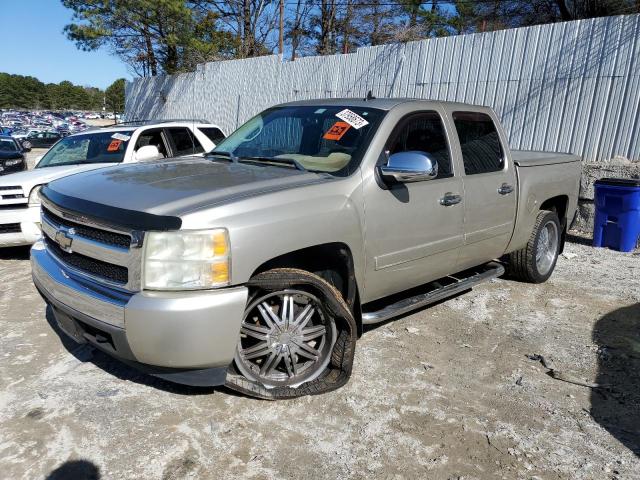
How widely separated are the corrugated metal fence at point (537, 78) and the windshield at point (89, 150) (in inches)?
235

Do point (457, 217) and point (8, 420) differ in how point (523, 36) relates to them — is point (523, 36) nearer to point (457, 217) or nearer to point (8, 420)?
point (457, 217)

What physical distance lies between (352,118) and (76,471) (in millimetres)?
2874

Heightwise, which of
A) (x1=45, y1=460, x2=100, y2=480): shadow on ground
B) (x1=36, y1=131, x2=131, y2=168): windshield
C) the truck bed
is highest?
the truck bed

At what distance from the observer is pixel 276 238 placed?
3.01m

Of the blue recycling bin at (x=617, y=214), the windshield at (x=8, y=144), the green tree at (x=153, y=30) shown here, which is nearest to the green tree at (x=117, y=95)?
the green tree at (x=153, y=30)

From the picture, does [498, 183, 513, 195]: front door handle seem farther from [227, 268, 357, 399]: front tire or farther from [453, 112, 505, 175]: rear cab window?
[227, 268, 357, 399]: front tire

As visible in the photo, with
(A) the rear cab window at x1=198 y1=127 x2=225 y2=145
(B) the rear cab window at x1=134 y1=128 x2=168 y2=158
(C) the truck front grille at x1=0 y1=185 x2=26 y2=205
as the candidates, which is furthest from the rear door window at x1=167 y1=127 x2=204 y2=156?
(C) the truck front grille at x1=0 y1=185 x2=26 y2=205

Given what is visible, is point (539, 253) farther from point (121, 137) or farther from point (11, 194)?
point (11, 194)

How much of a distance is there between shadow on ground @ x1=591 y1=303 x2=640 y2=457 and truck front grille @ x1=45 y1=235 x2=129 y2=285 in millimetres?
2993

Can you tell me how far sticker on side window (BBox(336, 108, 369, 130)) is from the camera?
3912 mm

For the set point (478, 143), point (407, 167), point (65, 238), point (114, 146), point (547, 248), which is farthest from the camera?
point (114, 146)

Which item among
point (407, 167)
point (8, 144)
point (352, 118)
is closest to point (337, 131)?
point (352, 118)

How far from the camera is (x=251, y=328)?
317 cm

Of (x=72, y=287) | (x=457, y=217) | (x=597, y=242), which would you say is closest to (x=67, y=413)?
(x=72, y=287)
